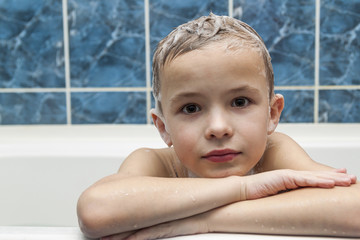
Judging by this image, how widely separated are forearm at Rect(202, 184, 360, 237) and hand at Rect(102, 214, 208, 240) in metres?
0.02

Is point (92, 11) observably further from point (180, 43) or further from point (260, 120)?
point (260, 120)

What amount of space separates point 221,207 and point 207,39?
0.96 feet

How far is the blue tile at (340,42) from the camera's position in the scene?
1.33 meters

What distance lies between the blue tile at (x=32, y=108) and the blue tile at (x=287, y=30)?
0.71 meters

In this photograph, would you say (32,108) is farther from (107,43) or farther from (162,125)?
(162,125)

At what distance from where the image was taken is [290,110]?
1.37 metres

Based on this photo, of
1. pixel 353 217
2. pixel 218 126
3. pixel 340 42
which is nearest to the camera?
pixel 353 217

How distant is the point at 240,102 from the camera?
699mm

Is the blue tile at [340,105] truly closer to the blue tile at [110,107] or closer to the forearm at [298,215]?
the blue tile at [110,107]

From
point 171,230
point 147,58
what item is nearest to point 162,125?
point 171,230

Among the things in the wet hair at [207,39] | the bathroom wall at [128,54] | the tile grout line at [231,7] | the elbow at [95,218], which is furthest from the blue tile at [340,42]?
the elbow at [95,218]

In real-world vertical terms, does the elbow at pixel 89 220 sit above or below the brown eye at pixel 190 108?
below

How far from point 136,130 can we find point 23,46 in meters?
0.50

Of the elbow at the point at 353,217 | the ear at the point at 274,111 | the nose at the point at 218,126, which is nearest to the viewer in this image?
the elbow at the point at 353,217
